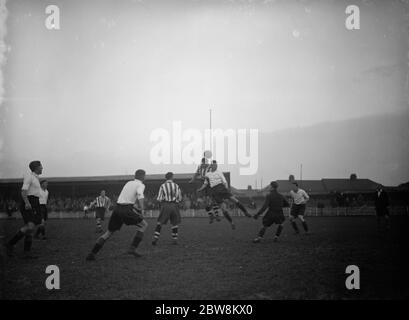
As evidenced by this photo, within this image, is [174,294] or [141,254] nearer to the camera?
[174,294]

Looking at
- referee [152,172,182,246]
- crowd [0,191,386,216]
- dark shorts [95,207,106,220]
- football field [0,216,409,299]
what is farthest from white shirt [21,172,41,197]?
crowd [0,191,386,216]

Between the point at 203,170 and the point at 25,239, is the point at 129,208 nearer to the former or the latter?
the point at 25,239

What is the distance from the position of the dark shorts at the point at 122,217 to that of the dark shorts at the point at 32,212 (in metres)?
1.92

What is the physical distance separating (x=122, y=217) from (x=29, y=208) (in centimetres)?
206

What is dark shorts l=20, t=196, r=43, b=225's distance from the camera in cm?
829

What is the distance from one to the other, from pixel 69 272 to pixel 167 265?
64.2 inches

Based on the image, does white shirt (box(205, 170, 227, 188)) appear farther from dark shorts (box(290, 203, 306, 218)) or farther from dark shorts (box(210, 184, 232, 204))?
dark shorts (box(290, 203, 306, 218))

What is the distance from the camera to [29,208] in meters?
8.08

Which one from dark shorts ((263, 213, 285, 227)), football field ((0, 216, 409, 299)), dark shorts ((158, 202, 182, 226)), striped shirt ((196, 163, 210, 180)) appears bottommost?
football field ((0, 216, 409, 299))

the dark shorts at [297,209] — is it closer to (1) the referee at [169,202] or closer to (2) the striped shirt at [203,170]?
(2) the striped shirt at [203,170]

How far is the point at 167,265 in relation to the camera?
6809mm
